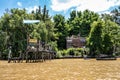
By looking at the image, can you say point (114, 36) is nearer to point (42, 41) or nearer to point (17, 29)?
point (42, 41)

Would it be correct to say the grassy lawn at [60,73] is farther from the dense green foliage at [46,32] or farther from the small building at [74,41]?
the small building at [74,41]

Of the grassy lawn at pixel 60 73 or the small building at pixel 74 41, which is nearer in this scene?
the grassy lawn at pixel 60 73

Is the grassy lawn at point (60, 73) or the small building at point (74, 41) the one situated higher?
the small building at point (74, 41)

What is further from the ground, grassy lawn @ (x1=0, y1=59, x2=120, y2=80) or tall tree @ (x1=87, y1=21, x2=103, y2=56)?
tall tree @ (x1=87, y1=21, x2=103, y2=56)

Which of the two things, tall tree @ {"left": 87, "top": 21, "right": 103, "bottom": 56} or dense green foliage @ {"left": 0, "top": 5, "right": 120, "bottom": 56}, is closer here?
dense green foliage @ {"left": 0, "top": 5, "right": 120, "bottom": 56}

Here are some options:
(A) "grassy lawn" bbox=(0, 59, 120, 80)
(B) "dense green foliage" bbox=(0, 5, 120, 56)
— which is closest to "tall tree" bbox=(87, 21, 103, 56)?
(B) "dense green foliage" bbox=(0, 5, 120, 56)

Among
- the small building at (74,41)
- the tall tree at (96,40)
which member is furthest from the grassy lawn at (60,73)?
the small building at (74,41)

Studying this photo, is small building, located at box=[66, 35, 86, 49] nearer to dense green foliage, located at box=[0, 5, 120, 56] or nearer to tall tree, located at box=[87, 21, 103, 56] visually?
dense green foliage, located at box=[0, 5, 120, 56]

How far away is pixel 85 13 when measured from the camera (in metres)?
98.9

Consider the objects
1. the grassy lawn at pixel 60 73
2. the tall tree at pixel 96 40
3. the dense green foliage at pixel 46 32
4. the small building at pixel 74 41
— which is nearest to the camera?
the grassy lawn at pixel 60 73

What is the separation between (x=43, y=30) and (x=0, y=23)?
912 centimetres

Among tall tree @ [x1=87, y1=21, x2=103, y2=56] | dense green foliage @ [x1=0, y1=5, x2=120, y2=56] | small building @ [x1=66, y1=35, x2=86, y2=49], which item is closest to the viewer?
dense green foliage @ [x1=0, y1=5, x2=120, y2=56]

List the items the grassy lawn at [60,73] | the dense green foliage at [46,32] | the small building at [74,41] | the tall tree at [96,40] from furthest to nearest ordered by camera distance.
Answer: the small building at [74,41]
the tall tree at [96,40]
the dense green foliage at [46,32]
the grassy lawn at [60,73]

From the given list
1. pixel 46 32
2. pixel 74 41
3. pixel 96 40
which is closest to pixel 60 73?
pixel 46 32
